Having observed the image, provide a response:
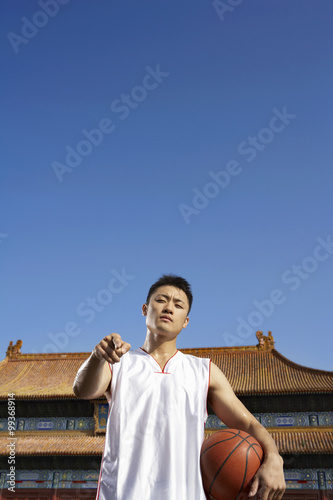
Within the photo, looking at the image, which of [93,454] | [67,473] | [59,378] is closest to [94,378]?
[93,454]

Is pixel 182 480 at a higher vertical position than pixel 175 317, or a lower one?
lower

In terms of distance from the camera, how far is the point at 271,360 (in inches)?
742

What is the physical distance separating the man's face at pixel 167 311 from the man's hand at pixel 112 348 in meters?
0.73

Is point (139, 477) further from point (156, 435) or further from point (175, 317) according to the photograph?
point (175, 317)

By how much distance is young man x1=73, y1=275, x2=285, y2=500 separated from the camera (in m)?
2.69

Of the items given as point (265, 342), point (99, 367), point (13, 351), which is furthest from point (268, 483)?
point (13, 351)

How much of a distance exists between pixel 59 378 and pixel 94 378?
17104 mm

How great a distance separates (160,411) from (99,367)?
1.67 feet

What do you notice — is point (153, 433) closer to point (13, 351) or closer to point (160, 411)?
point (160, 411)

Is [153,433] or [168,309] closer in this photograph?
[153,433]

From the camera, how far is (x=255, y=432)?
3.06 m

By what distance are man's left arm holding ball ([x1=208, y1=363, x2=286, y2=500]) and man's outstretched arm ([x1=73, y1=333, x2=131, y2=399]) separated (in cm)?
80

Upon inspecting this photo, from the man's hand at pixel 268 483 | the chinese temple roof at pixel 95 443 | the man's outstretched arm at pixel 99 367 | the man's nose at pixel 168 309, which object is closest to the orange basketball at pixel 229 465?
the man's hand at pixel 268 483

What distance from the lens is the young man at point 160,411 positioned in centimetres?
269
